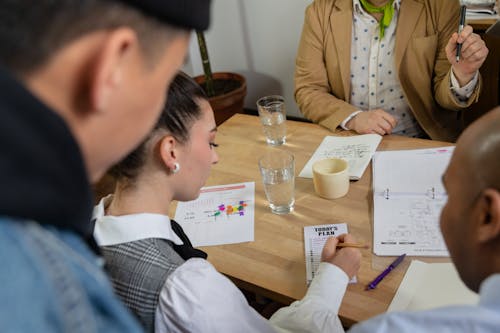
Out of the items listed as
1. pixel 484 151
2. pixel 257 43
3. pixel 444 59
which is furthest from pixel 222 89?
pixel 484 151

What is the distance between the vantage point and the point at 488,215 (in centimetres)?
64

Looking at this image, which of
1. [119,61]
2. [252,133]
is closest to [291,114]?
[252,133]

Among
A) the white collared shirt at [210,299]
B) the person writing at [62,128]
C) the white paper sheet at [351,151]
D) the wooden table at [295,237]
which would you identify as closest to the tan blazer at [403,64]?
the white paper sheet at [351,151]

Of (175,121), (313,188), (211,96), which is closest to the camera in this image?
(175,121)

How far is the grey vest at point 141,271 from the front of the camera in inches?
35.0

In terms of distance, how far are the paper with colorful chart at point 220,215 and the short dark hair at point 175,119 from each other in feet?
0.96

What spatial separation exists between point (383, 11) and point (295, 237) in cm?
112

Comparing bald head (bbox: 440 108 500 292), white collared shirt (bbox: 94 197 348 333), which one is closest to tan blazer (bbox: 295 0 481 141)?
white collared shirt (bbox: 94 197 348 333)

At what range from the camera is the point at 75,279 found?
0.41 metres

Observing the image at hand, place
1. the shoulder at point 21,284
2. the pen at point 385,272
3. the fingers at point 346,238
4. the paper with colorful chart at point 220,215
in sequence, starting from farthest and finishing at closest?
the paper with colorful chart at point 220,215 → the fingers at point 346,238 → the pen at point 385,272 → the shoulder at point 21,284

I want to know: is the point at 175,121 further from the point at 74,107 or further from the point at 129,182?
the point at 74,107

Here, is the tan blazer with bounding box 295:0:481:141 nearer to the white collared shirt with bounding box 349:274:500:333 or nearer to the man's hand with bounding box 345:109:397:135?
the man's hand with bounding box 345:109:397:135

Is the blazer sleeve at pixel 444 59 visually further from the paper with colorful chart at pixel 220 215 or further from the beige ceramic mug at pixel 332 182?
the paper with colorful chart at pixel 220 215

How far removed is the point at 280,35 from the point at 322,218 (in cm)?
214
